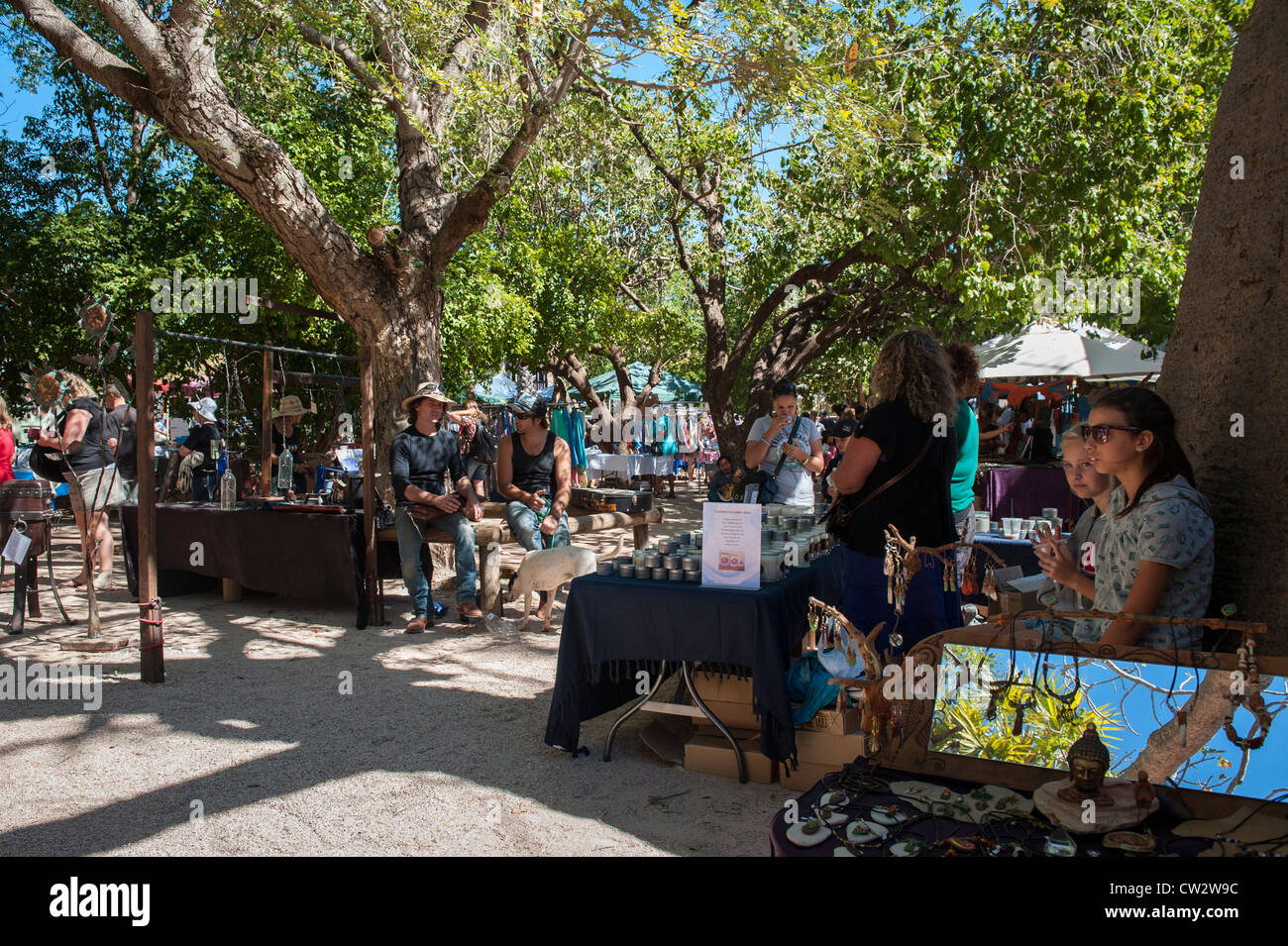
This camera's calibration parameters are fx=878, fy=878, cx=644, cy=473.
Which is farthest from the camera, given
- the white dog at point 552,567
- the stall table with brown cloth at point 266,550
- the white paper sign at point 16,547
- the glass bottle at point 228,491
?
the glass bottle at point 228,491

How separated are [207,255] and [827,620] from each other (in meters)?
12.7

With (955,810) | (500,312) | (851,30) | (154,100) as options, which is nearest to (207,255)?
(500,312)

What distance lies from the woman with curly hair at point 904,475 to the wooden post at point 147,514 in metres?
4.03

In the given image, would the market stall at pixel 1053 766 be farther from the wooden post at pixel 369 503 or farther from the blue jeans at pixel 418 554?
the wooden post at pixel 369 503

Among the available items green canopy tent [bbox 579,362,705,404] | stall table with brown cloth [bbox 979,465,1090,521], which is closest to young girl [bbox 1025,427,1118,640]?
stall table with brown cloth [bbox 979,465,1090,521]

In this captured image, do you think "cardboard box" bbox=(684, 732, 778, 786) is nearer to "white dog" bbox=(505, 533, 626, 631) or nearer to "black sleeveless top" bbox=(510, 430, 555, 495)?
"white dog" bbox=(505, 533, 626, 631)

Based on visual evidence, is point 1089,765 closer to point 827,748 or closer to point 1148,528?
point 1148,528

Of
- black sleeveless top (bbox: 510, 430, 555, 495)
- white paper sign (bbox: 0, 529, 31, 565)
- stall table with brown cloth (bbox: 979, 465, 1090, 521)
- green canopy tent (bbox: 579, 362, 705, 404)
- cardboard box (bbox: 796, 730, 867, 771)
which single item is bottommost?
cardboard box (bbox: 796, 730, 867, 771)

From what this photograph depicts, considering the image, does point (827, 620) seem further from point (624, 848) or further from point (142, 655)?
point (142, 655)

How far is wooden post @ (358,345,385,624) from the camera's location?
6746 mm

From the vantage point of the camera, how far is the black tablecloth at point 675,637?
11.7 ft

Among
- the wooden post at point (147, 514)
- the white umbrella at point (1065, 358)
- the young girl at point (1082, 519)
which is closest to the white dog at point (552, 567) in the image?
the wooden post at point (147, 514)

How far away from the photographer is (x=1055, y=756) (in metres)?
2.43

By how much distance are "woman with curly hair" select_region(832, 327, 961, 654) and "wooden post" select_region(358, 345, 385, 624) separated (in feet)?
13.6
